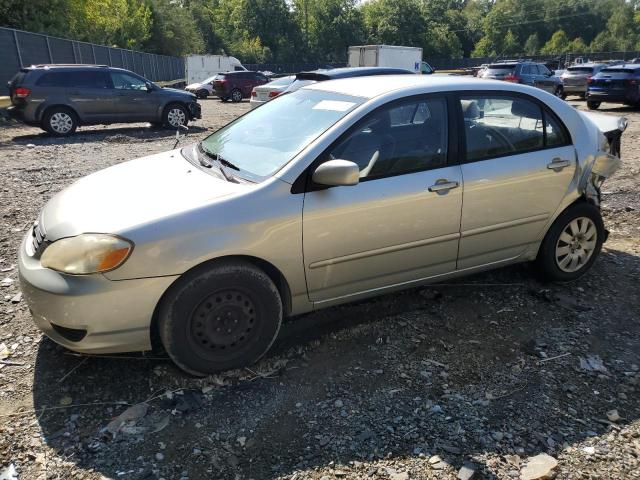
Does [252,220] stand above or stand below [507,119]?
below

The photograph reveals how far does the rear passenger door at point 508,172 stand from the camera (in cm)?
370

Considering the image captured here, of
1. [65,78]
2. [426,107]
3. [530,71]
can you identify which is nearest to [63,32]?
[65,78]

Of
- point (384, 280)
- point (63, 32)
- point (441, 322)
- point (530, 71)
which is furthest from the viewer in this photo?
point (63, 32)

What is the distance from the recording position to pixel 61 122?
13.0 metres

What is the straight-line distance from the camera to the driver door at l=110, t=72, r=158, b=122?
44.7 feet

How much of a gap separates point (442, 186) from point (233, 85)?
1028 inches

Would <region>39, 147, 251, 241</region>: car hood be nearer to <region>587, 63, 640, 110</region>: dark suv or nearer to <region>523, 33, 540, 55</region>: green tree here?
<region>587, 63, 640, 110</region>: dark suv

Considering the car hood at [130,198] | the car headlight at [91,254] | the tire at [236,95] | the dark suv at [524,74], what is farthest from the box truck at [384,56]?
the car headlight at [91,254]

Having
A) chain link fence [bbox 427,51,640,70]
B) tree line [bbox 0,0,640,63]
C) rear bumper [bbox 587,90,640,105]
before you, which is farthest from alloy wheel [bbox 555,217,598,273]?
chain link fence [bbox 427,51,640,70]

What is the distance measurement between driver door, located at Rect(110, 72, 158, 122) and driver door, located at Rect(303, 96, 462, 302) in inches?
472

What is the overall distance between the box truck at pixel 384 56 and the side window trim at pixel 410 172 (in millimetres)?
19668

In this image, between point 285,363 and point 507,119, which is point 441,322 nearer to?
point 285,363

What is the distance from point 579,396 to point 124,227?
9.07ft

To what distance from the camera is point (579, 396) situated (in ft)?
9.91
